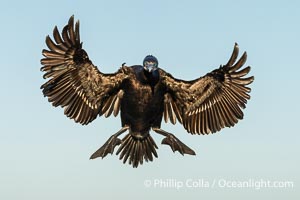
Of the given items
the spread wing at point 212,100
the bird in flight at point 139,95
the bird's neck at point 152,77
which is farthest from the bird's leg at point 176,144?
the bird's neck at point 152,77

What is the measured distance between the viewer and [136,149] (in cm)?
1443

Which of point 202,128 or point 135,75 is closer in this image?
point 135,75

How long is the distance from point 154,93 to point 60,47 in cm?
205

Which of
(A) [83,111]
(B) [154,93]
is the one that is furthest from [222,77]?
(A) [83,111]

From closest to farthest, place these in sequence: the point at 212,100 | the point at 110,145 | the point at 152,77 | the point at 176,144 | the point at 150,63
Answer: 1. the point at 150,63
2. the point at 152,77
3. the point at 110,145
4. the point at 176,144
5. the point at 212,100

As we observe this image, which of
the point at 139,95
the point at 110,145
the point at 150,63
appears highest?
the point at 150,63

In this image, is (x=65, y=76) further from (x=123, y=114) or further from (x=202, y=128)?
(x=202, y=128)

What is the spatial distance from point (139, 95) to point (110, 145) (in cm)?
114

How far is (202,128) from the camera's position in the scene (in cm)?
1475

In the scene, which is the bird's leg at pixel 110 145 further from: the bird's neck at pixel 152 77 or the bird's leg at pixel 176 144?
the bird's neck at pixel 152 77

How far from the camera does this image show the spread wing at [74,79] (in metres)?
13.6

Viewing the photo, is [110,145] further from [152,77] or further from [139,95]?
[152,77]

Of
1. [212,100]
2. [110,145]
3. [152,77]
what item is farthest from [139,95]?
[212,100]

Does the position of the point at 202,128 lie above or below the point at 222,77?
below
